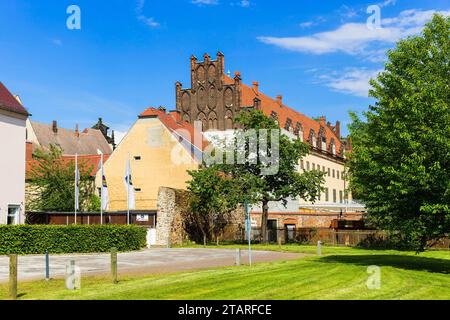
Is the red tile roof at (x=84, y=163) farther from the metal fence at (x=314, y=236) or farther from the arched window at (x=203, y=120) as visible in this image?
the metal fence at (x=314, y=236)

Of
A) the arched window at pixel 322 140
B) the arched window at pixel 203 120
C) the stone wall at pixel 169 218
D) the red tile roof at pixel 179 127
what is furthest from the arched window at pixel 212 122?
the arched window at pixel 322 140

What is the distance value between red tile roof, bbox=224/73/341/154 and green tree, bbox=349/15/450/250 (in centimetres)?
3848

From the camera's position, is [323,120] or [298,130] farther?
[323,120]

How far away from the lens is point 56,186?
55.5 metres

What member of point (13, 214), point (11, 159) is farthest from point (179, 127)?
point (13, 214)

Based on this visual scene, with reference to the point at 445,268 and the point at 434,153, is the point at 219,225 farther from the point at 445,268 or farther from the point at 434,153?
the point at 434,153

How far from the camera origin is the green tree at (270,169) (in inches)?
1961

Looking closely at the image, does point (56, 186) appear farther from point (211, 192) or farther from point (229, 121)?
point (229, 121)

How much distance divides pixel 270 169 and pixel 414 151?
27.7 metres

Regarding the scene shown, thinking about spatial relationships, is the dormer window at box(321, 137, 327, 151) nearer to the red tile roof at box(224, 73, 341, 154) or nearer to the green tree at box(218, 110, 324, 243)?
the red tile roof at box(224, 73, 341, 154)

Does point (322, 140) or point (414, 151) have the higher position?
point (322, 140)

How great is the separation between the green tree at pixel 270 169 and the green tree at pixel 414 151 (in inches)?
881

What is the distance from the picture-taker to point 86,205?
57.5 m

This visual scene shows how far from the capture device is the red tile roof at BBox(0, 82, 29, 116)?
138 feet
